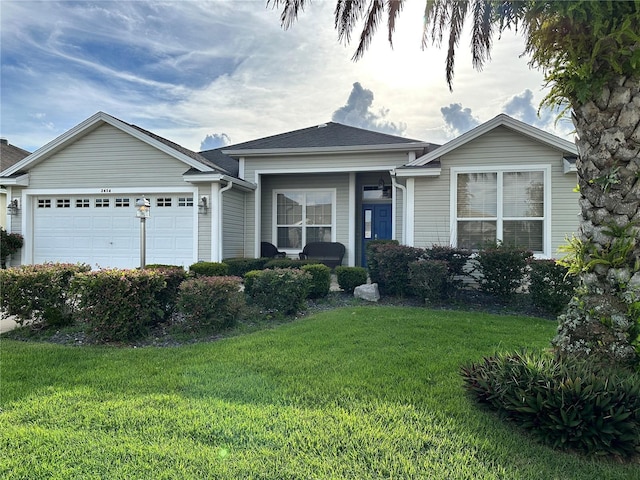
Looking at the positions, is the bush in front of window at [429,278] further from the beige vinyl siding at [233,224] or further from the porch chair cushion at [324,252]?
the beige vinyl siding at [233,224]

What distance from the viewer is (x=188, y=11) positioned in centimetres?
898

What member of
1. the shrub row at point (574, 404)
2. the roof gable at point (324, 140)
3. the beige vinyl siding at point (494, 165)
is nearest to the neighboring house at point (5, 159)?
the roof gable at point (324, 140)

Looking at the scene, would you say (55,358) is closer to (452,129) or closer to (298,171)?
(298,171)

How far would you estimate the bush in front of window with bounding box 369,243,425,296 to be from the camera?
823cm

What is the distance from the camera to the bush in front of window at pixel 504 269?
7508 millimetres

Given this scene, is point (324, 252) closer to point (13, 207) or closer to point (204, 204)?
point (204, 204)

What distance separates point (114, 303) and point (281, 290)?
260cm

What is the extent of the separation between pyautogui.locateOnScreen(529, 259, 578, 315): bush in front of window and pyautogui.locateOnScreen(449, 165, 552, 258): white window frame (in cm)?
222

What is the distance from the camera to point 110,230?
38.8 feet

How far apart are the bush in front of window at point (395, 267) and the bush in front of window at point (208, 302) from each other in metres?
3.63

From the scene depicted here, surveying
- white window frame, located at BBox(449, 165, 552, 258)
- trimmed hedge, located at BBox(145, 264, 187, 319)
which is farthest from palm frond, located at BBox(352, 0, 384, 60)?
trimmed hedge, located at BBox(145, 264, 187, 319)

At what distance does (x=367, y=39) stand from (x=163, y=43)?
246 inches

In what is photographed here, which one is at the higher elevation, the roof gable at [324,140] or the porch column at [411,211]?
the roof gable at [324,140]

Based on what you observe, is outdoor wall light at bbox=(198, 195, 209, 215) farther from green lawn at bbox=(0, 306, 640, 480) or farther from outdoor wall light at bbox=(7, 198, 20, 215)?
green lawn at bbox=(0, 306, 640, 480)
